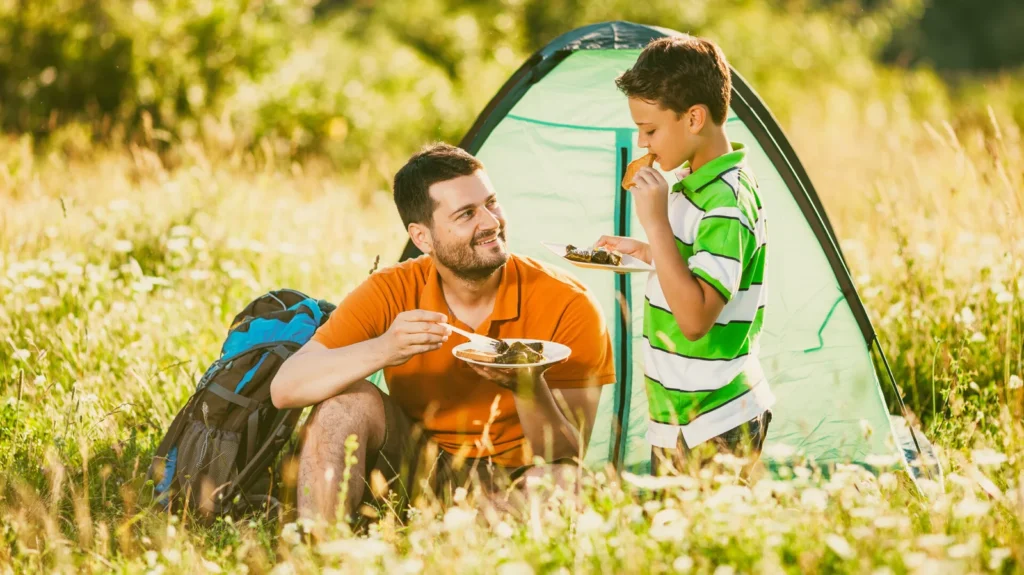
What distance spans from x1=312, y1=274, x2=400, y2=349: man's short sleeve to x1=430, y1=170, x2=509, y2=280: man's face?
0.22m

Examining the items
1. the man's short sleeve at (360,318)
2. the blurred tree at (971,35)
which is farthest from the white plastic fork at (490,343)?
the blurred tree at (971,35)

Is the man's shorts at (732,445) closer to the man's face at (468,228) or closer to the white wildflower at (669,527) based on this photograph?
the white wildflower at (669,527)

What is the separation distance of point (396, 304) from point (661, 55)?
106cm

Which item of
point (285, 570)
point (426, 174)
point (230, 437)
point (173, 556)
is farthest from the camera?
point (230, 437)

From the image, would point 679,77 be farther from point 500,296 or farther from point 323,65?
point 323,65

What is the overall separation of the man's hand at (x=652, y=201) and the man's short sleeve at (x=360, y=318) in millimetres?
886

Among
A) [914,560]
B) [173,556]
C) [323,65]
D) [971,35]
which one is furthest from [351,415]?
[971,35]

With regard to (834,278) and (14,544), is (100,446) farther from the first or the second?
(834,278)

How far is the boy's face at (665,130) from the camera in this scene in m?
2.40

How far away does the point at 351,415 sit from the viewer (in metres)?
2.71

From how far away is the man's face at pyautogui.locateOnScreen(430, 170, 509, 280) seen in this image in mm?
2748

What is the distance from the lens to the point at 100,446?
3.25 metres

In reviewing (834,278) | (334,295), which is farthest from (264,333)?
(834,278)

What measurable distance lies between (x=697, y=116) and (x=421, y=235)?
2.88ft
